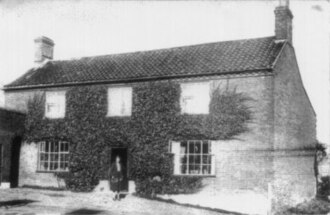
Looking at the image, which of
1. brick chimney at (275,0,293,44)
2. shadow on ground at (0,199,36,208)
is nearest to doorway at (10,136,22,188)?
shadow on ground at (0,199,36,208)

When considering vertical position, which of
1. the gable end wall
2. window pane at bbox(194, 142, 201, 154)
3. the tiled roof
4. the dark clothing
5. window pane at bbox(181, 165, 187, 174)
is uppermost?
the tiled roof

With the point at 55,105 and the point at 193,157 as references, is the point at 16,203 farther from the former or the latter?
the point at 193,157

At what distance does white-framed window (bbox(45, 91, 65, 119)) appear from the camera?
71.4 ft

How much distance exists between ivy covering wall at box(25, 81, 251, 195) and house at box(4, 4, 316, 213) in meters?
0.07

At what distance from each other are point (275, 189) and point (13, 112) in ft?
42.9

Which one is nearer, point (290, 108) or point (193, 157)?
point (193, 157)

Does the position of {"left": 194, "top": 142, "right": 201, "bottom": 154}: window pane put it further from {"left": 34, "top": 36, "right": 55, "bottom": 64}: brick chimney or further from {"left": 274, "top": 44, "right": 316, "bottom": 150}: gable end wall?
{"left": 34, "top": 36, "right": 55, "bottom": 64}: brick chimney

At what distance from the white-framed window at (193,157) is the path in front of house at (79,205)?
1933 millimetres

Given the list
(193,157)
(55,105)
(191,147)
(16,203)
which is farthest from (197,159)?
(55,105)

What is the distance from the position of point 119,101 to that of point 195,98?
12.4 feet

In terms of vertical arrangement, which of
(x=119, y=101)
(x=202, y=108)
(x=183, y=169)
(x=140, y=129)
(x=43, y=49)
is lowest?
(x=183, y=169)

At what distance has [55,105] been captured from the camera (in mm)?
21953

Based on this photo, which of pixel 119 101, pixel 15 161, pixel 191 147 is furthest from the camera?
pixel 15 161

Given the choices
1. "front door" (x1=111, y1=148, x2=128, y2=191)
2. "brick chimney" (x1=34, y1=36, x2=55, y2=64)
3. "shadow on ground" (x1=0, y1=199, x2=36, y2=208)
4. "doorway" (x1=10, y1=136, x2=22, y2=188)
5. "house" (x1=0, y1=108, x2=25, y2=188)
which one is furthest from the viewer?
"brick chimney" (x1=34, y1=36, x2=55, y2=64)
